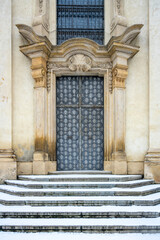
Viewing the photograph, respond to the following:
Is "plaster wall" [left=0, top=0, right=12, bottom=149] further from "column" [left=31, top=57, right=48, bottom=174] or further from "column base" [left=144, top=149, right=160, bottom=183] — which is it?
"column base" [left=144, top=149, right=160, bottom=183]

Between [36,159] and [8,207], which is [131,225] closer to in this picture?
[8,207]

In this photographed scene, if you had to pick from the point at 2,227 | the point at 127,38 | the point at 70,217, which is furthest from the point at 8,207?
the point at 127,38

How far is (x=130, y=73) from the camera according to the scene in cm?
810

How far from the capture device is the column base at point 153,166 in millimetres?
7613

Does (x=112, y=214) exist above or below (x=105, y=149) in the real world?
below

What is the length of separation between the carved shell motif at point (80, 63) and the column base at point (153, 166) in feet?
10.9

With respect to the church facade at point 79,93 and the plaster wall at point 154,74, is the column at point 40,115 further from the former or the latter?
the plaster wall at point 154,74

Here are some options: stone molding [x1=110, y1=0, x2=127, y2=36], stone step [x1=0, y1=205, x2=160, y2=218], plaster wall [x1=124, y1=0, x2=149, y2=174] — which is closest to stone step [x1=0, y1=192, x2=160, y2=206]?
stone step [x1=0, y1=205, x2=160, y2=218]

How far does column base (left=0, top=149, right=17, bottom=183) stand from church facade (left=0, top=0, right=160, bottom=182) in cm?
3

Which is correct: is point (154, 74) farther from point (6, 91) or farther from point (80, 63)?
point (6, 91)

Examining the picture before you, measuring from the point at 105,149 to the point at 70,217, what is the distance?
128 inches

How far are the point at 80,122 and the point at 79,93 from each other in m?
0.95

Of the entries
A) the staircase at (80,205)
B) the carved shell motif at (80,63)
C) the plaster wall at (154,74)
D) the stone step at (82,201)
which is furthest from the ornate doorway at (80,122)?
the stone step at (82,201)

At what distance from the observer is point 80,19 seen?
8.68 m
